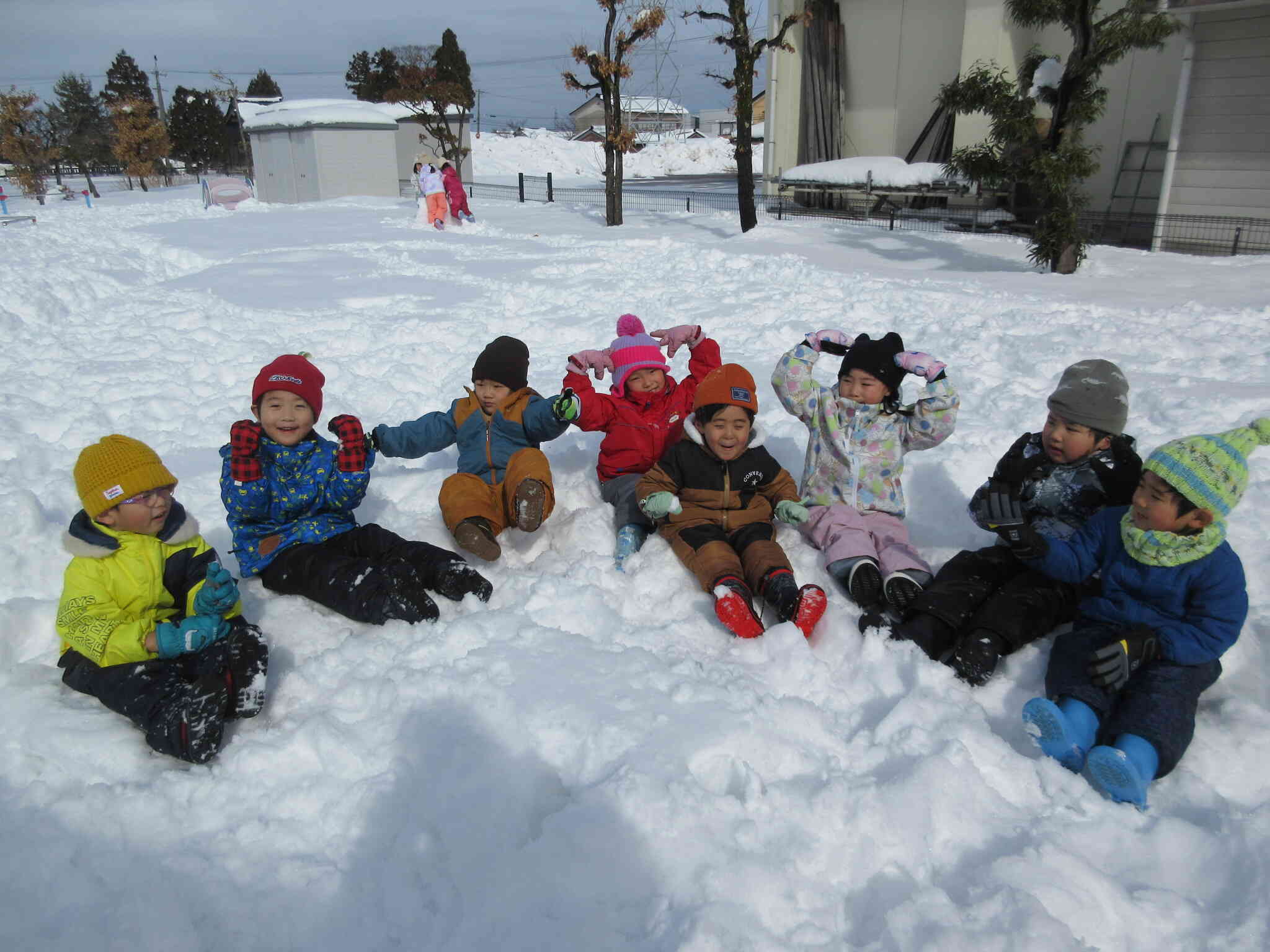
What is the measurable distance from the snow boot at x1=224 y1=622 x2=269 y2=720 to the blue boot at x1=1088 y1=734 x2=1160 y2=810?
262cm

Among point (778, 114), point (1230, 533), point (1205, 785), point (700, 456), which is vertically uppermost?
point (778, 114)

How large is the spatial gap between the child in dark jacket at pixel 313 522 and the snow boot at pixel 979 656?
73.1 inches

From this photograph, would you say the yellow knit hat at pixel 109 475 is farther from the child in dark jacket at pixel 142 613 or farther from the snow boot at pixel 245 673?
the snow boot at pixel 245 673

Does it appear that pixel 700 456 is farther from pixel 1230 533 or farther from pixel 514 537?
pixel 1230 533

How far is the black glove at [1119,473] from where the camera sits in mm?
3258

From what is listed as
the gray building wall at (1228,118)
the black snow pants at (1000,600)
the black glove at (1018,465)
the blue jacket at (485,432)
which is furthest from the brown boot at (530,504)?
the gray building wall at (1228,118)

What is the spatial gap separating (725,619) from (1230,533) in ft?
8.14

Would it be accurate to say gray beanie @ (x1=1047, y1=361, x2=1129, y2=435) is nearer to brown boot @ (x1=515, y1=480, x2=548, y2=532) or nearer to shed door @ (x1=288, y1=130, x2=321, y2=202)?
brown boot @ (x1=515, y1=480, x2=548, y2=532)

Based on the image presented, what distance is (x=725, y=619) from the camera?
3.16 metres

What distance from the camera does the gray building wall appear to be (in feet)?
40.5

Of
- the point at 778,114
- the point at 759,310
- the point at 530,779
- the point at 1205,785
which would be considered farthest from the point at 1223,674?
the point at 778,114

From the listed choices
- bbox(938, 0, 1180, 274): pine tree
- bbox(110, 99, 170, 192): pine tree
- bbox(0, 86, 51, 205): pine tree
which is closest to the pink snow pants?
bbox(938, 0, 1180, 274): pine tree

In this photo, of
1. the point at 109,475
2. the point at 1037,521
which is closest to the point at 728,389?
the point at 1037,521

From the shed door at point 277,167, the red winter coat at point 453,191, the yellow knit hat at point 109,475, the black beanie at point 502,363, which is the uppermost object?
the shed door at point 277,167
